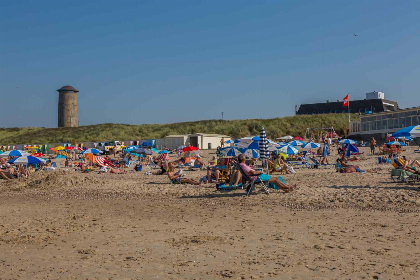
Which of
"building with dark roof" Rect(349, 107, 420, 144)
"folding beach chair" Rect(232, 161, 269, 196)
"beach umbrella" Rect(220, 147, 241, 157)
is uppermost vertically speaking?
"building with dark roof" Rect(349, 107, 420, 144)

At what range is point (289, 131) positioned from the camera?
1854 inches

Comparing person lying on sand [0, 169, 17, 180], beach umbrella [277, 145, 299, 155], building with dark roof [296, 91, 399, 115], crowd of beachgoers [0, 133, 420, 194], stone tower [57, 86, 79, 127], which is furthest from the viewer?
stone tower [57, 86, 79, 127]

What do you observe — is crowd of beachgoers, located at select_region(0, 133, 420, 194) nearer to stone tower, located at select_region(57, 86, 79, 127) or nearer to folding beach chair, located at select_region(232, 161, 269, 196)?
folding beach chair, located at select_region(232, 161, 269, 196)

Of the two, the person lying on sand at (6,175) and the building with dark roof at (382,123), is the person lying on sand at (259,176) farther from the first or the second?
the building with dark roof at (382,123)

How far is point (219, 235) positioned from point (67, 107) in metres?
→ 72.3

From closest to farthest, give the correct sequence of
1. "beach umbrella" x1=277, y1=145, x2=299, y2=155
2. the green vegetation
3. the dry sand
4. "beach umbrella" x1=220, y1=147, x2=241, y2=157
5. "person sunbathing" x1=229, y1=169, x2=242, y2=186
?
the dry sand, "person sunbathing" x1=229, y1=169, x2=242, y2=186, "beach umbrella" x1=220, y1=147, x2=241, y2=157, "beach umbrella" x1=277, y1=145, x2=299, y2=155, the green vegetation

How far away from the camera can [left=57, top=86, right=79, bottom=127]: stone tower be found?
240ft

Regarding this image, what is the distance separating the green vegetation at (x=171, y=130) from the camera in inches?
1892

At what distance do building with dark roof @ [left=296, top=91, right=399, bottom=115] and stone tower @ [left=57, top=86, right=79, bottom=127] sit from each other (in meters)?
38.8

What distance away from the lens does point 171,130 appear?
55188 millimetres

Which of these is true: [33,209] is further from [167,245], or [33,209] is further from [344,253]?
[344,253]

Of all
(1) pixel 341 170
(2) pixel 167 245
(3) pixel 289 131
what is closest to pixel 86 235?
(2) pixel 167 245

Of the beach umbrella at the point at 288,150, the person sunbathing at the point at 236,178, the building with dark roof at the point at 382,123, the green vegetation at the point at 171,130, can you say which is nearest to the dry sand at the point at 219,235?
the person sunbathing at the point at 236,178

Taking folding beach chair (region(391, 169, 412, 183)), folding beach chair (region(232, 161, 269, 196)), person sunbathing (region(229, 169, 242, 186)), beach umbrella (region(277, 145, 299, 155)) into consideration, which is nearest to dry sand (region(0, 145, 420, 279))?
folding beach chair (region(232, 161, 269, 196))
